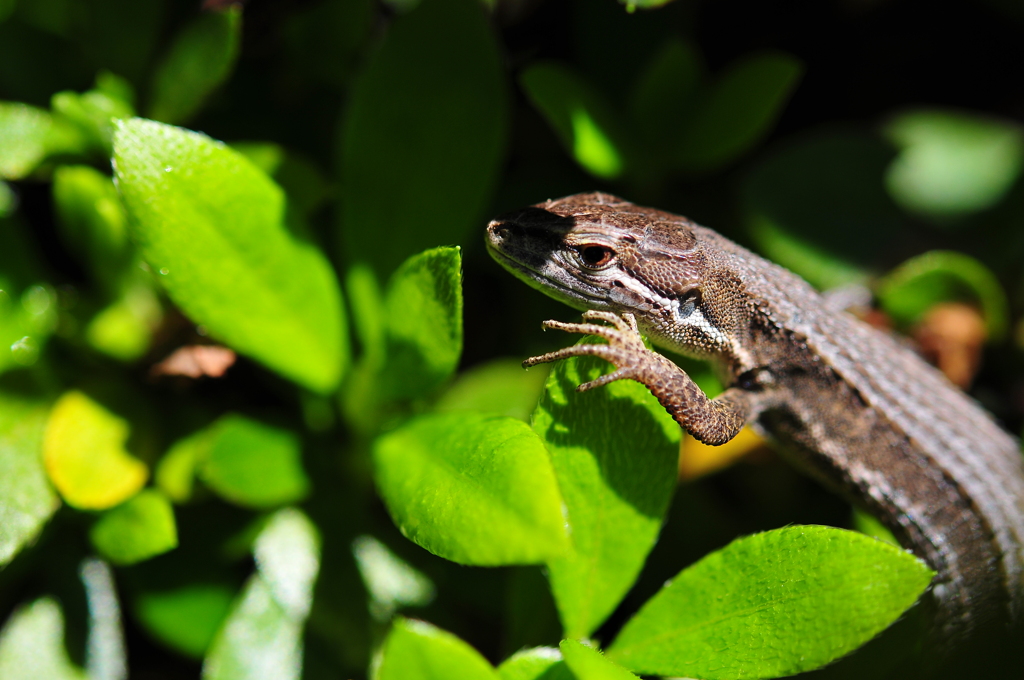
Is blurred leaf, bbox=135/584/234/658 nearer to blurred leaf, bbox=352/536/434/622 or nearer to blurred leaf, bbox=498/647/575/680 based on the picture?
blurred leaf, bbox=352/536/434/622

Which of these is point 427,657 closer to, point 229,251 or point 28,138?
point 229,251

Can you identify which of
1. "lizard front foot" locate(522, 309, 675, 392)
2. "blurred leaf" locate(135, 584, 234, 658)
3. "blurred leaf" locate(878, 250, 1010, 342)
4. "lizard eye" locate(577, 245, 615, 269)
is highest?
"lizard eye" locate(577, 245, 615, 269)

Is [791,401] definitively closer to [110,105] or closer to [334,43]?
[334,43]

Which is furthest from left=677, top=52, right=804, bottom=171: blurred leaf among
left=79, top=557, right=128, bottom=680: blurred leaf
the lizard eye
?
left=79, top=557, right=128, bottom=680: blurred leaf

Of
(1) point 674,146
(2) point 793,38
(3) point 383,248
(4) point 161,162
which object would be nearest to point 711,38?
(2) point 793,38

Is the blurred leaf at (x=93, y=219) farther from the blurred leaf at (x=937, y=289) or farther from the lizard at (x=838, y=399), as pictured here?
the blurred leaf at (x=937, y=289)

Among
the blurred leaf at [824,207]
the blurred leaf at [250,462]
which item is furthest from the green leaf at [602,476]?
the blurred leaf at [824,207]
